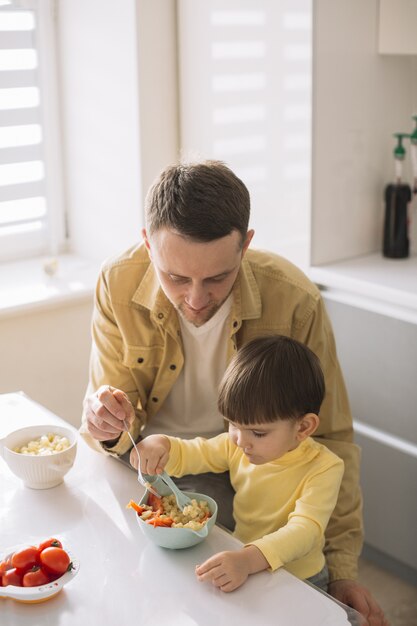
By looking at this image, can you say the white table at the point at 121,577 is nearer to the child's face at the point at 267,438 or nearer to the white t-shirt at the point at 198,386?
the child's face at the point at 267,438

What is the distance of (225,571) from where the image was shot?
1296 millimetres

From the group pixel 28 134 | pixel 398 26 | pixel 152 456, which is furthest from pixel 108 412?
pixel 28 134

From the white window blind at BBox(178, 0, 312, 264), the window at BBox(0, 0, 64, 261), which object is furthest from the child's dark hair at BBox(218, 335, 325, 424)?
the window at BBox(0, 0, 64, 261)

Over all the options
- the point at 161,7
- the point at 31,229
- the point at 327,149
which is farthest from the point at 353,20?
the point at 31,229

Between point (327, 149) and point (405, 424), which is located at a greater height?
point (327, 149)

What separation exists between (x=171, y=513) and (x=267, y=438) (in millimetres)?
206

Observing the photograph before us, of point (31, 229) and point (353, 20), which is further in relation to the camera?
point (31, 229)

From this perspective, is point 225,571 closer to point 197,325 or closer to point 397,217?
point 197,325

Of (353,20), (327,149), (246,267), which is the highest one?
(353,20)

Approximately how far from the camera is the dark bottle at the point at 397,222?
8.50 feet

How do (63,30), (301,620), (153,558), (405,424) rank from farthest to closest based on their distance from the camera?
(63,30) → (405,424) → (153,558) → (301,620)

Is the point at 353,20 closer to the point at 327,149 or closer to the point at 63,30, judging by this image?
the point at 327,149

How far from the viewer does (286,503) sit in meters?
1.55

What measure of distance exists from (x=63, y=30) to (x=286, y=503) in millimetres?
1936
